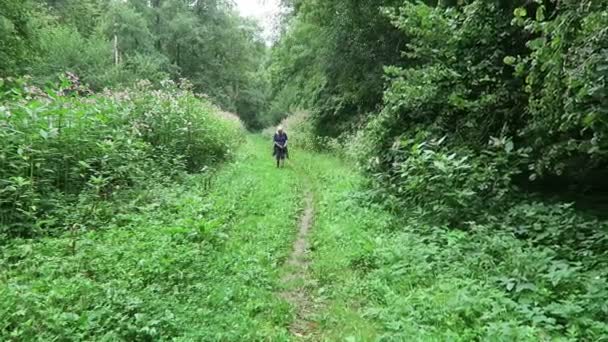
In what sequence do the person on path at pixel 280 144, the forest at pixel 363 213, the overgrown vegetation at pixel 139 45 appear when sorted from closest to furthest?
1. the forest at pixel 363 213
2. the person on path at pixel 280 144
3. the overgrown vegetation at pixel 139 45

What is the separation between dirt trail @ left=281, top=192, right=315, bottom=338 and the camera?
4012mm

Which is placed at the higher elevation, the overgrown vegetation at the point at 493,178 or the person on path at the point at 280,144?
the overgrown vegetation at the point at 493,178

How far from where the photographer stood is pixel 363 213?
7.43 m

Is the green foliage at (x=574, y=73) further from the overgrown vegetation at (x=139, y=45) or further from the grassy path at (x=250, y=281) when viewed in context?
the overgrown vegetation at (x=139, y=45)

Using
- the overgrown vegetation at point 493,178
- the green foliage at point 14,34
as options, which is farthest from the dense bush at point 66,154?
the green foliage at point 14,34

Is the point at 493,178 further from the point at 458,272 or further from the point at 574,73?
the point at 458,272

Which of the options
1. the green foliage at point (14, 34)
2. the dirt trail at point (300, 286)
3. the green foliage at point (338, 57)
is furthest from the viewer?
the green foliage at point (14, 34)

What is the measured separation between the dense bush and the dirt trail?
297 centimetres

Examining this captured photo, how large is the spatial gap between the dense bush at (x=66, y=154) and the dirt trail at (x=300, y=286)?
2971mm

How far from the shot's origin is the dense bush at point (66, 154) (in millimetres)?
5406

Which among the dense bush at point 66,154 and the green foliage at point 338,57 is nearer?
the dense bush at point 66,154

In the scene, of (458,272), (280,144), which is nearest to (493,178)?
(458,272)

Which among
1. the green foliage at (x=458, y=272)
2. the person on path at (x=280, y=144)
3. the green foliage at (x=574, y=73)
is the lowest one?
the person on path at (x=280, y=144)

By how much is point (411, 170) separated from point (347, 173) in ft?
15.5
